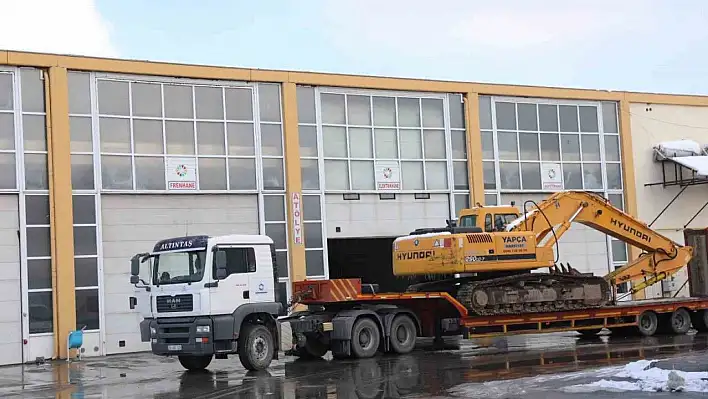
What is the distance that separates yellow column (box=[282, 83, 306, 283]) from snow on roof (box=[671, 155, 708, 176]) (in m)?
15.3

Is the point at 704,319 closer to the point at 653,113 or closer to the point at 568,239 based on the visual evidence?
the point at 568,239

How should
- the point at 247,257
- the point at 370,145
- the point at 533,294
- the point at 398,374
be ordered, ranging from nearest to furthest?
1. the point at 398,374
2. the point at 247,257
3. the point at 533,294
4. the point at 370,145

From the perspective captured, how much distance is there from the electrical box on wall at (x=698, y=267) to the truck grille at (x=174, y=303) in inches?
708

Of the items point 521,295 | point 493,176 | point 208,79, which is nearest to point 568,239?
point 493,176

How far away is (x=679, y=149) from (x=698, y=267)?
773 cm

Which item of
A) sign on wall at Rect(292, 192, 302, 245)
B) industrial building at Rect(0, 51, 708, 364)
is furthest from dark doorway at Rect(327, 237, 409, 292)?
sign on wall at Rect(292, 192, 302, 245)

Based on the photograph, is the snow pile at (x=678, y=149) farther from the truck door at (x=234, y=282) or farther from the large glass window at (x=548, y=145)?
the truck door at (x=234, y=282)

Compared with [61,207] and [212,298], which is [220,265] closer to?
[212,298]

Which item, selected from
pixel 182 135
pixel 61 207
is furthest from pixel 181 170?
pixel 61 207

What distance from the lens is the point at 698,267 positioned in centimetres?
3033

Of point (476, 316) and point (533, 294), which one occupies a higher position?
A: point (533, 294)

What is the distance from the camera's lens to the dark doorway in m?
35.6

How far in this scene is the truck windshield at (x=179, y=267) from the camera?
19.4 meters

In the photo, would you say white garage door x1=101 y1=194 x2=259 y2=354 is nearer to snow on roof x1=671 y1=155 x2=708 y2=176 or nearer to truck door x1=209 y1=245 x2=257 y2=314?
truck door x1=209 y1=245 x2=257 y2=314
